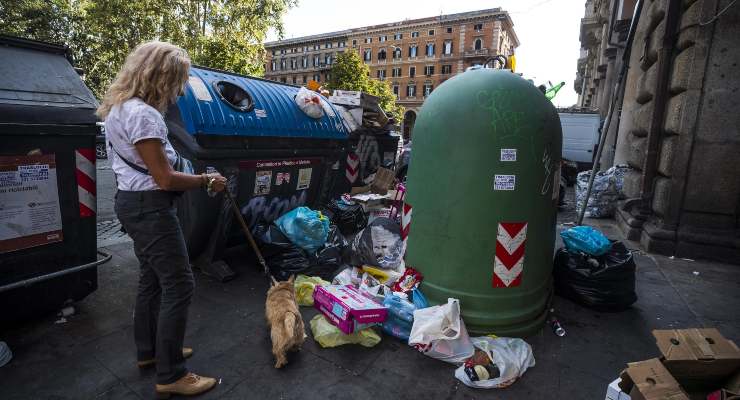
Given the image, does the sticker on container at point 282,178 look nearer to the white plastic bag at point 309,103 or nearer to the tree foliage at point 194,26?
the white plastic bag at point 309,103

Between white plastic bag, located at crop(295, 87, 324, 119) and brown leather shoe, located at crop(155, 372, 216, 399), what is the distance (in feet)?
9.91

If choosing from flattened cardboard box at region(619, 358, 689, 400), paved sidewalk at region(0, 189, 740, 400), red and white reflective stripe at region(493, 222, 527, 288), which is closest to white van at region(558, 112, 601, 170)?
paved sidewalk at region(0, 189, 740, 400)

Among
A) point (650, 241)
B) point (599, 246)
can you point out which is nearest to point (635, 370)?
point (599, 246)

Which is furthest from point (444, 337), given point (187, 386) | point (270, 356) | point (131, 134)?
point (131, 134)

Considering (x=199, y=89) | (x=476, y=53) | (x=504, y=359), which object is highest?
(x=476, y=53)

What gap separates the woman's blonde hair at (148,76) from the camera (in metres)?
1.83

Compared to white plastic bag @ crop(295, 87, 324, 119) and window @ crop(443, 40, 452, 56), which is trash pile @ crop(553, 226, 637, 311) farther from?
window @ crop(443, 40, 452, 56)

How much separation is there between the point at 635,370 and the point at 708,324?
6.98 ft

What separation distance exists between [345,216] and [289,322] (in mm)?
2667

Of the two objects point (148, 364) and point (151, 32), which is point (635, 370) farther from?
point (151, 32)

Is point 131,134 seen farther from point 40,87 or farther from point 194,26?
point 194,26

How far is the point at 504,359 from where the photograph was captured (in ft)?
7.70

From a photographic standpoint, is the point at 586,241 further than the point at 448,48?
No

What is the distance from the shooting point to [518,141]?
8.04ft
